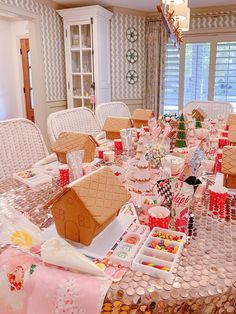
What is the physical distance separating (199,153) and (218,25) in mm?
3724

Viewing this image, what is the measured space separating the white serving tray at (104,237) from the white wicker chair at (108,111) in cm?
188

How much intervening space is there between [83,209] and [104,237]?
14 centimetres

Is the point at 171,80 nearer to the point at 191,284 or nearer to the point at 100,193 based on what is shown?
the point at 100,193

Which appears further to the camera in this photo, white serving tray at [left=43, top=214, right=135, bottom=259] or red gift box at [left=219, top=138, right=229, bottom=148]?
red gift box at [left=219, top=138, right=229, bottom=148]

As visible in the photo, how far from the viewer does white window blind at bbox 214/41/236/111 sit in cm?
429

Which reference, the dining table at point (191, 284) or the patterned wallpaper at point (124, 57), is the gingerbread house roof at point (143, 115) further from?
the patterned wallpaper at point (124, 57)

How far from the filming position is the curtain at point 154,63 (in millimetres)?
4461

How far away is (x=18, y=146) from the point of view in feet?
→ 5.87

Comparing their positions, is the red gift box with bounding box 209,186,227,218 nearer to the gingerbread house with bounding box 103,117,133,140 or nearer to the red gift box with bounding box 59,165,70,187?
the red gift box with bounding box 59,165,70,187

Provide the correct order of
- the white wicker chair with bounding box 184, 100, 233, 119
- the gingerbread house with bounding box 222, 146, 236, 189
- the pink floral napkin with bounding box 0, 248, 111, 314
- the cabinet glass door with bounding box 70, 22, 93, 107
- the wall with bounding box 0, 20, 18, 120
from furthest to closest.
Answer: the wall with bounding box 0, 20, 18, 120, the cabinet glass door with bounding box 70, 22, 93, 107, the white wicker chair with bounding box 184, 100, 233, 119, the gingerbread house with bounding box 222, 146, 236, 189, the pink floral napkin with bounding box 0, 248, 111, 314

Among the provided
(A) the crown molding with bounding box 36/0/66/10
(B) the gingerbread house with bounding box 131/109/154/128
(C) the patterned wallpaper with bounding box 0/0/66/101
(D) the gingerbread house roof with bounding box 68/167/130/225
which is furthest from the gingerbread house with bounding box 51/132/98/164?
(A) the crown molding with bounding box 36/0/66/10

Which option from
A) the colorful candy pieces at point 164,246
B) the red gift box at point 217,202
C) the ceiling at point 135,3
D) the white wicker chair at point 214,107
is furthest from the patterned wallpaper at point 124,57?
the colorful candy pieces at point 164,246

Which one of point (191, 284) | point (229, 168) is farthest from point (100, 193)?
point (229, 168)

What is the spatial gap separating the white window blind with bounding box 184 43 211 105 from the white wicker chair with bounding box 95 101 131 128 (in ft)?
6.35
